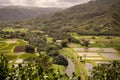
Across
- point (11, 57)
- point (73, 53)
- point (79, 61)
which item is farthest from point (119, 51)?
point (11, 57)

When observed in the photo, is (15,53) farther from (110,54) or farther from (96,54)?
(110,54)

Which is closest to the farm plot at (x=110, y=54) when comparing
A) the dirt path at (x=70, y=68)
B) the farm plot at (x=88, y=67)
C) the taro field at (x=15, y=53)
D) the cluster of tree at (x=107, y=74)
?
the farm plot at (x=88, y=67)

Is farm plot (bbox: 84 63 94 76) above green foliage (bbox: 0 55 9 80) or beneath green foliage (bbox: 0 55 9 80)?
beneath

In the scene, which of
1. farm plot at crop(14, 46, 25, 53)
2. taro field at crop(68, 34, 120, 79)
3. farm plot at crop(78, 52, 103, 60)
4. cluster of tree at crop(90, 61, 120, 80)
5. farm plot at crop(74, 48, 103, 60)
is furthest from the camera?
farm plot at crop(14, 46, 25, 53)

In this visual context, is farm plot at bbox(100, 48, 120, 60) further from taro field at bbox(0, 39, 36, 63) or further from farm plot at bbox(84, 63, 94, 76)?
taro field at bbox(0, 39, 36, 63)

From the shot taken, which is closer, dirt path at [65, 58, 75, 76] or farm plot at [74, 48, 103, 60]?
dirt path at [65, 58, 75, 76]

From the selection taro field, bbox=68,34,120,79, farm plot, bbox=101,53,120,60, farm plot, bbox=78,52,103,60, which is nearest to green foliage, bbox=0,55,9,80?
taro field, bbox=68,34,120,79

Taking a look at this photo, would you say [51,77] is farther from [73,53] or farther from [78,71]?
[73,53]

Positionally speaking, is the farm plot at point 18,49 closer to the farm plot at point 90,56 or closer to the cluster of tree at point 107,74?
the farm plot at point 90,56

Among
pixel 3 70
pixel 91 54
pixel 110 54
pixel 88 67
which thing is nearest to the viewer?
pixel 3 70

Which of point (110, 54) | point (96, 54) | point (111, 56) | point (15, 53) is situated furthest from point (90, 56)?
point (15, 53)

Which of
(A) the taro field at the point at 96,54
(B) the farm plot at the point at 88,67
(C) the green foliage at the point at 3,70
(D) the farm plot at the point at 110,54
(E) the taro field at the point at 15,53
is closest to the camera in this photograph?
(C) the green foliage at the point at 3,70
